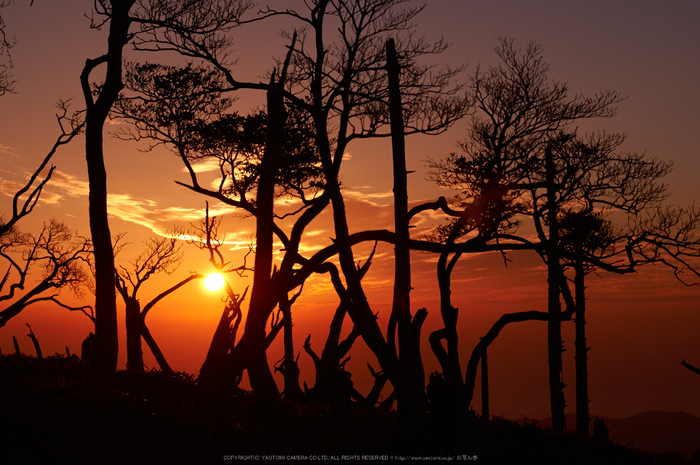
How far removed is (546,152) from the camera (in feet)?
70.3

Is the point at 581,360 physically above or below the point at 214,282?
below

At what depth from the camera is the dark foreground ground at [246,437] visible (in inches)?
376

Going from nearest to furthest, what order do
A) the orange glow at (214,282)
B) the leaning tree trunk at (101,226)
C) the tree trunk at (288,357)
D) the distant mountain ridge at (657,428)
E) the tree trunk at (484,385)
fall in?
the leaning tree trunk at (101,226) < the tree trunk at (288,357) < the orange glow at (214,282) < the tree trunk at (484,385) < the distant mountain ridge at (657,428)

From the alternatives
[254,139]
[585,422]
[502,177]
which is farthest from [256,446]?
[585,422]

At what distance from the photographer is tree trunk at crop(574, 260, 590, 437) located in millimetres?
21328

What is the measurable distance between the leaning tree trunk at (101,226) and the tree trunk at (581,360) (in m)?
17.5

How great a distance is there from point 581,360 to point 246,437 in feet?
51.1

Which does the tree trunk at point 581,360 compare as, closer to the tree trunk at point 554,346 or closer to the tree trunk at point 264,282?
the tree trunk at point 554,346

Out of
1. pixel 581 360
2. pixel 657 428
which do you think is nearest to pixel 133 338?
pixel 581 360

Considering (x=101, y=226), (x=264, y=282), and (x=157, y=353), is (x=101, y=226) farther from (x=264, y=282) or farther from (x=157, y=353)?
(x=157, y=353)

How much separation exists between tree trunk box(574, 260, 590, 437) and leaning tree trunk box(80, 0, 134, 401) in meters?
17.5

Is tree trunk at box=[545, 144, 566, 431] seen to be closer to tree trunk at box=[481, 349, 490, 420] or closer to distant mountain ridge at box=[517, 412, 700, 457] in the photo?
tree trunk at box=[481, 349, 490, 420]

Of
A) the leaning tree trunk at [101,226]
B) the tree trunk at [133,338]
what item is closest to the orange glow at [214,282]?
the tree trunk at [133,338]

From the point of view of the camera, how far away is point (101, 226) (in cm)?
980
